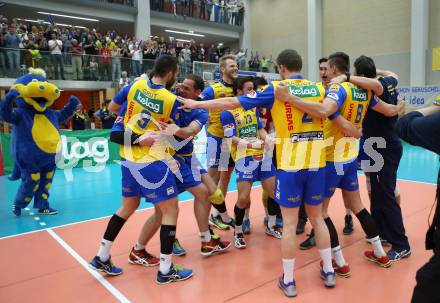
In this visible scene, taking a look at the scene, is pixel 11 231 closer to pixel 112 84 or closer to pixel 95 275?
pixel 95 275

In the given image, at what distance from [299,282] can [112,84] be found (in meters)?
14.8

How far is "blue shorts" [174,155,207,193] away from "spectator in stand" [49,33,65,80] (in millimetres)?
12624

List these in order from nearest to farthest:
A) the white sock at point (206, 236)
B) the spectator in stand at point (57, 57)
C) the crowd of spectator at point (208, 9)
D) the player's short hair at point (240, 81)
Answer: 1. the white sock at point (206, 236)
2. the player's short hair at point (240, 81)
3. the spectator in stand at point (57, 57)
4. the crowd of spectator at point (208, 9)

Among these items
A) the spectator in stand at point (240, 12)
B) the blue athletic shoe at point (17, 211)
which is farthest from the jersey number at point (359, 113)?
the spectator in stand at point (240, 12)

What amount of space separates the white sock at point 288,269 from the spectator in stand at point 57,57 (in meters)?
14.2

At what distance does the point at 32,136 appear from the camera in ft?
21.0

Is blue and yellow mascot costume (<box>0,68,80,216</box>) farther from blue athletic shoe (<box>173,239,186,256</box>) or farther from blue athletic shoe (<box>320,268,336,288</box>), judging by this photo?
blue athletic shoe (<box>320,268,336,288</box>)

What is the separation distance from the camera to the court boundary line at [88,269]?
342cm

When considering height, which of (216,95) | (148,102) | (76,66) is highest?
(76,66)

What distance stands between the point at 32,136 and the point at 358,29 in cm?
1951

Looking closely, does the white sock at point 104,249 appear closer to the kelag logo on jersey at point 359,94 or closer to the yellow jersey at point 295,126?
the yellow jersey at point 295,126

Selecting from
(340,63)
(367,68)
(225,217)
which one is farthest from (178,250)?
(367,68)

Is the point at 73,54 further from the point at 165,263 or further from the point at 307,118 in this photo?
the point at 307,118

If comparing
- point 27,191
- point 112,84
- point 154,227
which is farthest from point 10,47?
point 154,227
